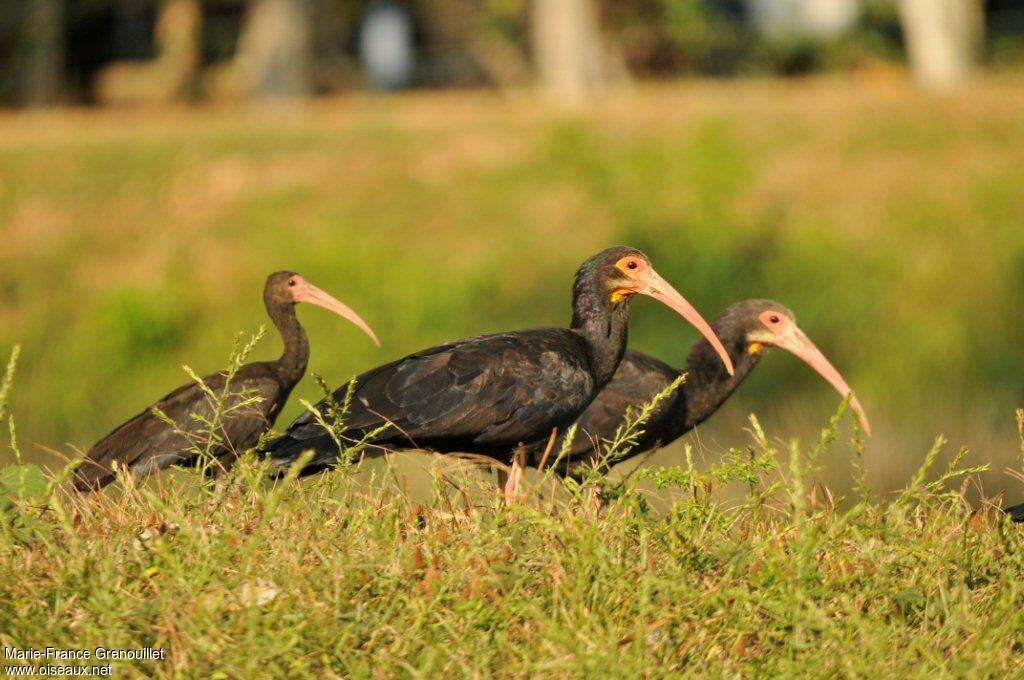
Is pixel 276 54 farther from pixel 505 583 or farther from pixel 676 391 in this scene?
pixel 505 583

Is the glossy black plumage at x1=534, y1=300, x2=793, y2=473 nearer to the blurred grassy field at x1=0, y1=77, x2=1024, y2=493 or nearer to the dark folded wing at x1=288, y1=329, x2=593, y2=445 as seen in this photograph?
the dark folded wing at x1=288, y1=329, x2=593, y2=445

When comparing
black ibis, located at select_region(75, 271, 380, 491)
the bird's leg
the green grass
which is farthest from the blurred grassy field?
the bird's leg

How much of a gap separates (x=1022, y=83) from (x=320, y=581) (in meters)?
15.1

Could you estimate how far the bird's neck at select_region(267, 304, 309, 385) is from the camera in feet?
24.8

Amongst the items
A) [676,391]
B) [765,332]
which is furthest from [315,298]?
[765,332]

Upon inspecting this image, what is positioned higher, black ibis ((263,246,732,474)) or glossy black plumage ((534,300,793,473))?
black ibis ((263,246,732,474))

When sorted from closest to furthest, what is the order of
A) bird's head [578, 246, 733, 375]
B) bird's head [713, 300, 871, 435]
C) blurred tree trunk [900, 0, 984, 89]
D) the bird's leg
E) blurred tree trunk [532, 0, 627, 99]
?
the bird's leg, bird's head [578, 246, 733, 375], bird's head [713, 300, 871, 435], blurred tree trunk [532, 0, 627, 99], blurred tree trunk [900, 0, 984, 89]

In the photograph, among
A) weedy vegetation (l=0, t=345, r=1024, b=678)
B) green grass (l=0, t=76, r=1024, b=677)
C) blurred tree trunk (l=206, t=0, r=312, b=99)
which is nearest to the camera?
weedy vegetation (l=0, t=345, r=1024, b=678)

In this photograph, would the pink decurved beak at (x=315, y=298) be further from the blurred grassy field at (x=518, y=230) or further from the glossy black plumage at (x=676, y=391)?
the blurred grassy field at (x=518, y=230)

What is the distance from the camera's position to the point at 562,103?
18000mm

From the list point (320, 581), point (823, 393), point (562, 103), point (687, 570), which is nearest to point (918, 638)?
point (687, 570)

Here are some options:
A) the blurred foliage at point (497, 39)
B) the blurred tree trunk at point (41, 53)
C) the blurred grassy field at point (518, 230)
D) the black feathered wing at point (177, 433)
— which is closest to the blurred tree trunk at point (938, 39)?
the blurred grassy field at point (518, 230)

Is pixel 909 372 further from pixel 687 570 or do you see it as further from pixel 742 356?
pixel 687 570

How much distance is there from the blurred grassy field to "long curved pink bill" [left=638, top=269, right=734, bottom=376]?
524 cm
